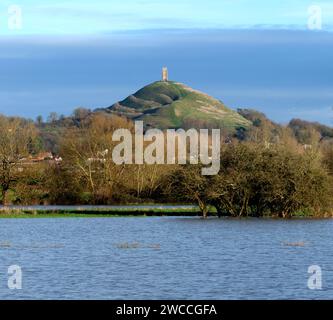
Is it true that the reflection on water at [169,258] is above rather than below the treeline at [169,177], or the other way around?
below

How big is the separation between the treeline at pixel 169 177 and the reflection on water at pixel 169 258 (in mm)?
2447

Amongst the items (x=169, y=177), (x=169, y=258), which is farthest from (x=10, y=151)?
(x=169, y=258)

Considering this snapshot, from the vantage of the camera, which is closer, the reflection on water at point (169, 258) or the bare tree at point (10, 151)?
the reflection on water at point (169, 258)

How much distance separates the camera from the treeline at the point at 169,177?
61.3 metres

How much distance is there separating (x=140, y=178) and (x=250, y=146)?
25518mm

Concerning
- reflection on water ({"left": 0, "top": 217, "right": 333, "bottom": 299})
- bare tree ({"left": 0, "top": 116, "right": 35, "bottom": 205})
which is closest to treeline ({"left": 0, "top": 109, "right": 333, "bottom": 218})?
bare tree ({"left": 0, "top": 116, "right": 35, "bottom": 205})

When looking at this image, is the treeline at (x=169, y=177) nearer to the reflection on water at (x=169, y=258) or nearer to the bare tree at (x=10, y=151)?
the bare tree at (x=10, y=151)

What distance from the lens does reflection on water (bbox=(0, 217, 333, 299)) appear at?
1149 inches

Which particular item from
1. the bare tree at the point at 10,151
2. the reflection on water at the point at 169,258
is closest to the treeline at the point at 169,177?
the bare tree at the point at 10,151

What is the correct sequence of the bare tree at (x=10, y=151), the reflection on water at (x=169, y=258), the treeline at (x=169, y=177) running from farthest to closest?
the bare tree at (x=10, y=151)
the treeline at (x=169, y=177)
the reflection on water at (x=169, y=258)

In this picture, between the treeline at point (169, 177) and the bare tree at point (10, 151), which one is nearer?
the treeline at point (169, 177)

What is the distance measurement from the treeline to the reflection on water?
245 cm

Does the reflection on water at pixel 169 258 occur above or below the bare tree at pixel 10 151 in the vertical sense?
below

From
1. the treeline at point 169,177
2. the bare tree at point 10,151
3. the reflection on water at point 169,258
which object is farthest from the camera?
the bare tree at point 10,151
